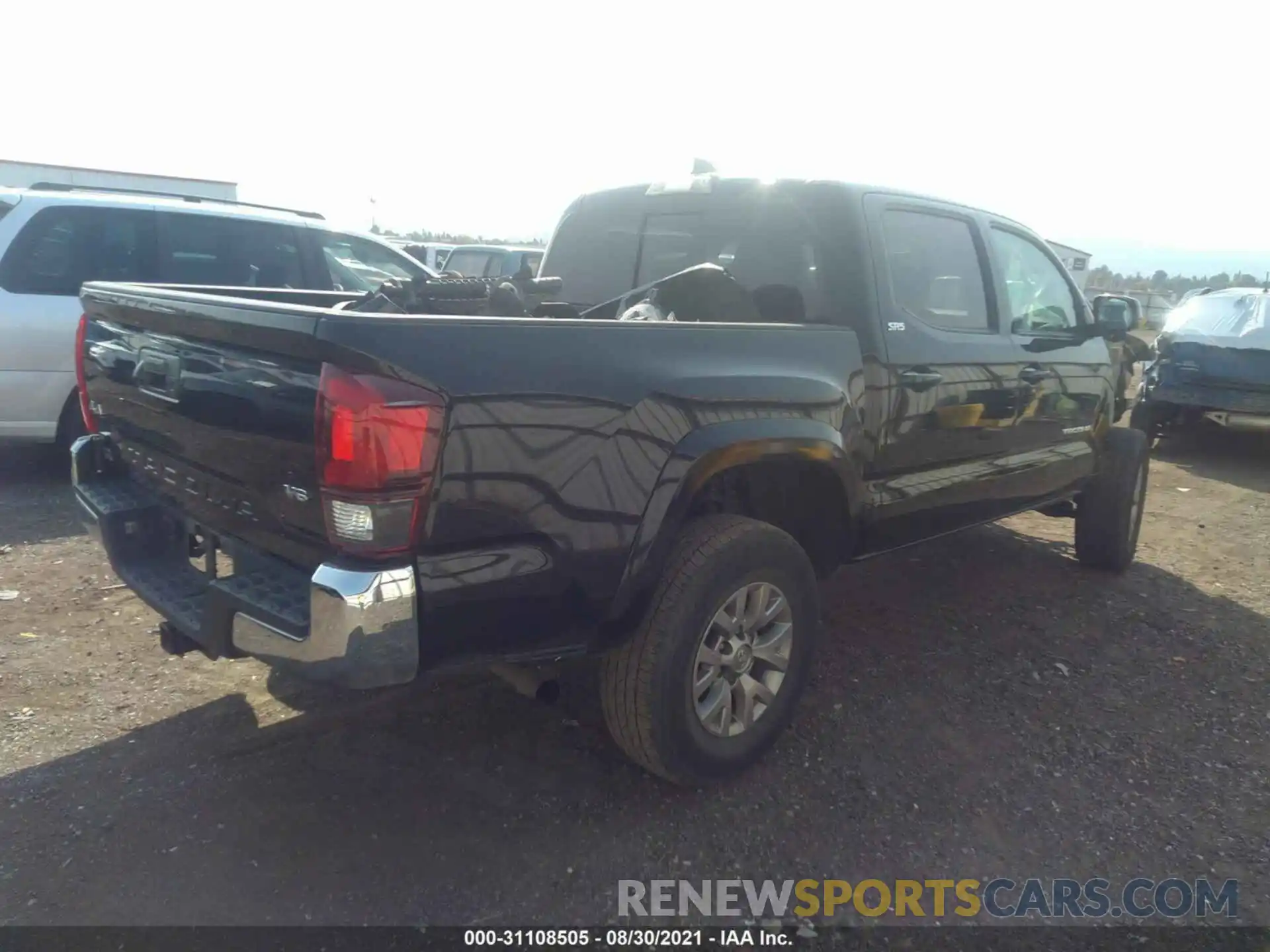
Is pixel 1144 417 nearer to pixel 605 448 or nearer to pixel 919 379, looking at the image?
pixel 919 379

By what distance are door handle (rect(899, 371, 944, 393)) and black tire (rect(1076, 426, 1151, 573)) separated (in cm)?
210

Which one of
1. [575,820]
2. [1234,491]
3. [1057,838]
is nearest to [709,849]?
[575,820]

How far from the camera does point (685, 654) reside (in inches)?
112

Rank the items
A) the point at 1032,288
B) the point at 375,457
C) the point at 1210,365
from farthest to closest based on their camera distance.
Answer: the point at 1210,365
the point at 1032,288
the point at 375,457

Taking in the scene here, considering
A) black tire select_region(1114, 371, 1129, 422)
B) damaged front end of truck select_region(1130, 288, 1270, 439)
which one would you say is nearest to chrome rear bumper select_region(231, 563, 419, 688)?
black tire select_region(1114, 371, 1129, 422)

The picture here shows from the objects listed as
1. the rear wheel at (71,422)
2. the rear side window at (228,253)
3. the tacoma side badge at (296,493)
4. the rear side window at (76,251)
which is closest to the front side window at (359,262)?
the rear side window at (228,253)

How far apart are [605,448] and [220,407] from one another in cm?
102

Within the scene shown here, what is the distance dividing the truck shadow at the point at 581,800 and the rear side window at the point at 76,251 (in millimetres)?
3701

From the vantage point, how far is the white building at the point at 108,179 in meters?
16.3

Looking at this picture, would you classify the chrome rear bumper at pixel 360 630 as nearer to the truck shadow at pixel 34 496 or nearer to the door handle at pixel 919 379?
the door handle at pixel 919 379

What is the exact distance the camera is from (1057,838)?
298cm

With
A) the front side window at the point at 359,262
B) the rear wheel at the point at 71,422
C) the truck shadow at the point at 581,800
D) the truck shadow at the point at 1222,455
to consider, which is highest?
the front side window at the point at 359,262

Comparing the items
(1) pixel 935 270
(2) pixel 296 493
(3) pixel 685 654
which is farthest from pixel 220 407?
(1) pixel 935 270

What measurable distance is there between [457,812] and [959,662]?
90.1 inches
